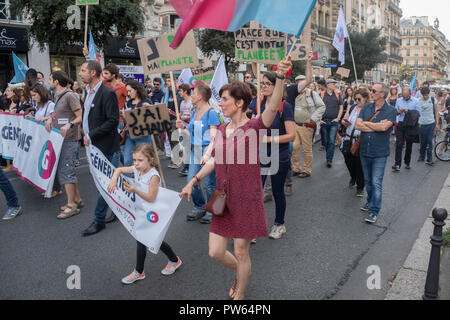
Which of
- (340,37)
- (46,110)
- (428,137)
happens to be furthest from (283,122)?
(340,37)

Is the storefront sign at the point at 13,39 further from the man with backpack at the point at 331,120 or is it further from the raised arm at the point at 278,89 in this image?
the raised arm at the point at 278,89

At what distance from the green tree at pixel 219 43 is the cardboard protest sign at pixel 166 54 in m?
15.7

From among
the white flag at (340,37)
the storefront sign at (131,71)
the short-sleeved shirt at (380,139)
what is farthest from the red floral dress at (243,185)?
the storefront sign at (131,71)

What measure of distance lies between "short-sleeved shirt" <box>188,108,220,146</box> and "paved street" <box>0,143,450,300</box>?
1.10 metres

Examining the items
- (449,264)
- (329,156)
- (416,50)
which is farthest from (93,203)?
(416,50)

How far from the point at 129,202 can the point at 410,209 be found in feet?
13.9

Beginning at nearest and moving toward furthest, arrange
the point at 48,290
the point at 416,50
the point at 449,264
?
1. the point at 48,290
2. the point at 449,264
3. the point at 416,50

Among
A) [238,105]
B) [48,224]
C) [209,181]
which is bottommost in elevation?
[48,224]

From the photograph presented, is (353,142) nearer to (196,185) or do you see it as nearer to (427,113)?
(196,185)

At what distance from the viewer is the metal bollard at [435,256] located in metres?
3.00

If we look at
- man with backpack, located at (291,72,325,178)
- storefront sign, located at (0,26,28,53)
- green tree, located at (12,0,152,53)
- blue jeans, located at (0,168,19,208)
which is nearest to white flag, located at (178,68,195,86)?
man with backpack, located at (291,72,325,178)

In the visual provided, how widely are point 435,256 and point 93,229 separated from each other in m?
3.64

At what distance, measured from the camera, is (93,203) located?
19.4 feet

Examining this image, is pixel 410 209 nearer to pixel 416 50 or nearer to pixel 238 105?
pixel 238 105
